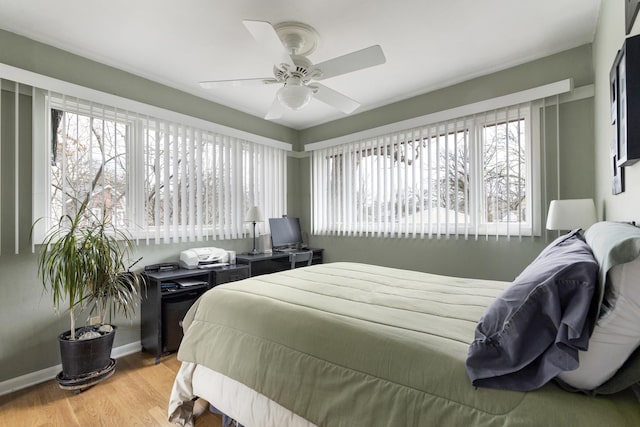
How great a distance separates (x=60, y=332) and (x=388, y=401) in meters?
2.76

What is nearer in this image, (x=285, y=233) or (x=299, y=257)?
(x=299, y=257)

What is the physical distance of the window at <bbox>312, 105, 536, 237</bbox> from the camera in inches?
109

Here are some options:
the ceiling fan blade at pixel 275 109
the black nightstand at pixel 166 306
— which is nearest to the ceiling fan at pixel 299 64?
the ceiling fan blade at pixel 275 109

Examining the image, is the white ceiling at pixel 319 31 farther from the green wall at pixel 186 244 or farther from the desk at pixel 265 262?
the desk at pixel 265 262

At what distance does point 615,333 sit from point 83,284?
9.28ft

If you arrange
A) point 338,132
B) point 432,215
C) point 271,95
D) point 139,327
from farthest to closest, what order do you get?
point 338,132, point 271,95, point 432,215, point 139,327

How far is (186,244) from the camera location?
3.26 metres

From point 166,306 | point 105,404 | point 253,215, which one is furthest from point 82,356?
point 253,215

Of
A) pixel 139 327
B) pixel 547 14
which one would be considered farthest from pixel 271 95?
pixel 139 327

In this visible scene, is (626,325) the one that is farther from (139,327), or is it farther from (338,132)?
(338,132)

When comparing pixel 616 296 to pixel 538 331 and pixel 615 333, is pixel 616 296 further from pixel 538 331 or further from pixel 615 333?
pixel 538 331

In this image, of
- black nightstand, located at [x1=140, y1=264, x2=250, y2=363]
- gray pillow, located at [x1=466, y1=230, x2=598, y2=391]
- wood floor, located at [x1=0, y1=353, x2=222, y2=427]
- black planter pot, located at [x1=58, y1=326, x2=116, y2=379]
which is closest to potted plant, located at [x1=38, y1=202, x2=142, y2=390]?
black planter pot, located at [x1=58, y1=326, x2=116, y2=379]

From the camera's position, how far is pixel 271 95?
349 centimetres

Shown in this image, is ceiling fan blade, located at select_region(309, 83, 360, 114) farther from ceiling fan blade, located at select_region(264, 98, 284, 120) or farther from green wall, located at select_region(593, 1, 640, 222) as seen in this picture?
green wall, located at select_region(593, 1, 640, 222)
